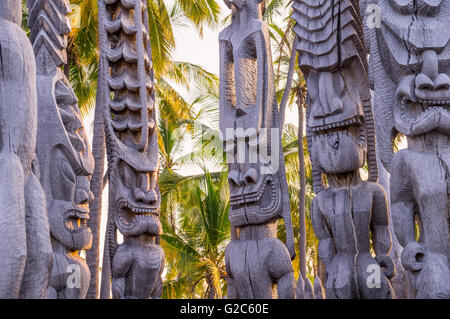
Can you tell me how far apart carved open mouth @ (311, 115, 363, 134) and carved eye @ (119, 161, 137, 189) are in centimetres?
196

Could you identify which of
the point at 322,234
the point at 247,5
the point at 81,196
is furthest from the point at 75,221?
the point at 247,5

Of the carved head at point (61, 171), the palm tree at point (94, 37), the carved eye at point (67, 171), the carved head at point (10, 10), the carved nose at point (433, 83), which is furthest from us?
the palm tree at point (94, 37)

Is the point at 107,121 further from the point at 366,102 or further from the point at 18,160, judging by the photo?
the point at 18,160

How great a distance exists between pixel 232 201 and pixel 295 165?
16034 mm

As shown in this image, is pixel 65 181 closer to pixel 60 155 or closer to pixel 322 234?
pixel 60 155

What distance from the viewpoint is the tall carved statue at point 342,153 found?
4.87 metres

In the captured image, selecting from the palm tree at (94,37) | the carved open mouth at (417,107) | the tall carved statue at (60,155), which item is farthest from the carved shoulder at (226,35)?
the palm tree at (94,37)

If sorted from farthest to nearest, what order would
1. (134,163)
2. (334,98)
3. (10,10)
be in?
(134,163) < (334,98) < (10,10)

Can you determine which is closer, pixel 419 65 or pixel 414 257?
pixel 414 257

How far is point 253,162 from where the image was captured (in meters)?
5.49

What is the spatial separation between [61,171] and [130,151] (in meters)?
0.66

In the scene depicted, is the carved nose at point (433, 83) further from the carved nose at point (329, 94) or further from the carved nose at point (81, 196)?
the carved nose at point (81, 196)

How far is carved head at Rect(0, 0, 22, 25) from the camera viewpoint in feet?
11.2
